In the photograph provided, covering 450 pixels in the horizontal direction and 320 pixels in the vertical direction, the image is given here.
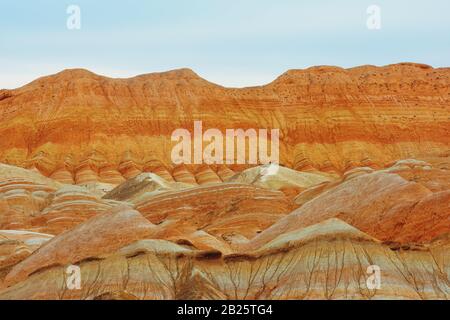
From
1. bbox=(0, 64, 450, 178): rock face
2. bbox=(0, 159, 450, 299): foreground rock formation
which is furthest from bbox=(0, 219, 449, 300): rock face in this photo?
bbox=(0, 64, 450, 178): rock face

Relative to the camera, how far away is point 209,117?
14375 centimetres

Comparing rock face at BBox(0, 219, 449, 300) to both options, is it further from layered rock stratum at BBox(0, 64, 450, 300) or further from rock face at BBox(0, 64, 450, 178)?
rock face at BBox(0, 64, 450, 178)

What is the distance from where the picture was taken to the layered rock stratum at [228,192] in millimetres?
46062

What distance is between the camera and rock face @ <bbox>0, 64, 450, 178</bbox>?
445 ft

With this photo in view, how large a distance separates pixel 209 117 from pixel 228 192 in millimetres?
70485

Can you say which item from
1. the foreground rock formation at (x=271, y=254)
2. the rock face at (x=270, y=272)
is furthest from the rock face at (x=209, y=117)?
the rock face at (x=270, y=272)

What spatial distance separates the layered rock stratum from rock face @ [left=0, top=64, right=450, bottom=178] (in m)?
0.28

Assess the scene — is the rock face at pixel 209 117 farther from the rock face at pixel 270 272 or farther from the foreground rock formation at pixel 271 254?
the rock face at pixel 270 272

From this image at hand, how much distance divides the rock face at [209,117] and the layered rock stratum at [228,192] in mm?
278

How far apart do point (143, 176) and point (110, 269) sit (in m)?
50.9

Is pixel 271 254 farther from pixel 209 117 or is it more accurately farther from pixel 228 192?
pixel 209 117

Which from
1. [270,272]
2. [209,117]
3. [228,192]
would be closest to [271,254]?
[270,272]

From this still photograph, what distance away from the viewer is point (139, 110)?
145m
